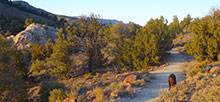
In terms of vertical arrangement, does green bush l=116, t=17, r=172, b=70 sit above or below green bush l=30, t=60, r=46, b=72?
above

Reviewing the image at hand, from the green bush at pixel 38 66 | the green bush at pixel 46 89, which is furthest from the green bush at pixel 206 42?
the green bush at pixel 38 66

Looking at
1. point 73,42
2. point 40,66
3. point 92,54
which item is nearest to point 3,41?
point 73,42

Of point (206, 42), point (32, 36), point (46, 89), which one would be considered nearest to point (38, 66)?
point (32, 36)

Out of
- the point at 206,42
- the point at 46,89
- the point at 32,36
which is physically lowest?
the point at 46,89

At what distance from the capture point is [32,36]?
124ft

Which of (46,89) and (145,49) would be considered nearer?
(46,89)

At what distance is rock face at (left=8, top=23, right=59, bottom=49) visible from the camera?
36.1m

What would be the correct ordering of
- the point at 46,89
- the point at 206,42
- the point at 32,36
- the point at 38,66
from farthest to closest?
Result: 1. the point at 32,36
2. the point at 38,66
3. the point at 206,42
4. the point at 46,89

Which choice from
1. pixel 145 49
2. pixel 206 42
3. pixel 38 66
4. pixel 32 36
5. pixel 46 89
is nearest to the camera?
pixel 46 89

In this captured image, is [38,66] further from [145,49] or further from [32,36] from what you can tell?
[145,49]

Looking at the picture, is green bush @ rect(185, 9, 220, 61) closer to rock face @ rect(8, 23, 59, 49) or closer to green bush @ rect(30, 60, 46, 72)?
green bush @ rect(30, 60, 46, 72)

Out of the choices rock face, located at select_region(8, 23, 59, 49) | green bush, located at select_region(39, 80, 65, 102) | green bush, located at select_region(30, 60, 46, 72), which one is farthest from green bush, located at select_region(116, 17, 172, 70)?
rock face, located at select_region(8, 23, 59, 49)

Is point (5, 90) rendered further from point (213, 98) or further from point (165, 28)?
point (165, 28)

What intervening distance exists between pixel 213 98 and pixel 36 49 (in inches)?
1327
